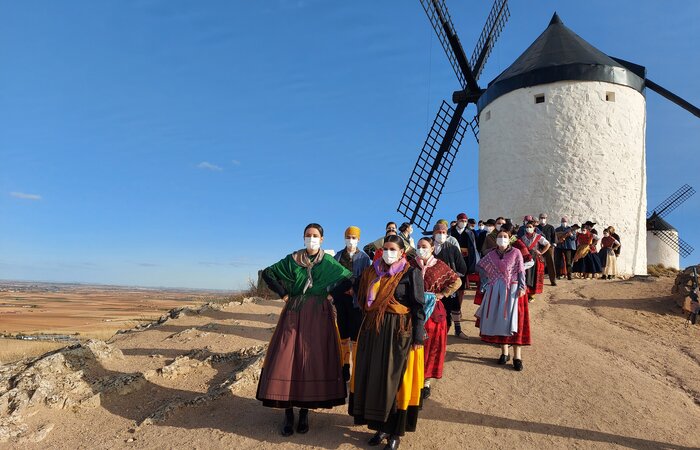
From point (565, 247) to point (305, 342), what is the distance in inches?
371

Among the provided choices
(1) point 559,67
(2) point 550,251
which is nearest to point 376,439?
(2) point 550,251

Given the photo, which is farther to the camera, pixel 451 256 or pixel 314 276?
pixel 451 256

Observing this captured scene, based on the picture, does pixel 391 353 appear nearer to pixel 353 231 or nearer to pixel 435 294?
pixel 435 294

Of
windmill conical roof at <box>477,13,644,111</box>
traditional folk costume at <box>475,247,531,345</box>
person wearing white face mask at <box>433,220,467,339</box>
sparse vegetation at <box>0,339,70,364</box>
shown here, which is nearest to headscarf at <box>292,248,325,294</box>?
person wearing white face mask at <box>433,220,467,339</box>

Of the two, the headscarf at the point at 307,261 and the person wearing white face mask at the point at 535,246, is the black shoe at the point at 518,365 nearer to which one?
the person wearing white face mask at the point at 535,246

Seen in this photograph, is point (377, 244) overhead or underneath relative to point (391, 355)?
overhead

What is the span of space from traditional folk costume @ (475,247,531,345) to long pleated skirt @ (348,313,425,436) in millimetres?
1868

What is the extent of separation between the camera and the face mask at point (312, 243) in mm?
3955

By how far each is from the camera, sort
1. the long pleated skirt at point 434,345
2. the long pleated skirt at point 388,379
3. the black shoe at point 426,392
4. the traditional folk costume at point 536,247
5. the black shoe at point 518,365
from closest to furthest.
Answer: the long pleated skirt at point 388,379 → the long pleated skirt at point 434,345 → the black shoe at point 426,392 → the black shoe at point 518,365 → the traditional folk costume at point 536,247

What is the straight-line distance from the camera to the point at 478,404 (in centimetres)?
425

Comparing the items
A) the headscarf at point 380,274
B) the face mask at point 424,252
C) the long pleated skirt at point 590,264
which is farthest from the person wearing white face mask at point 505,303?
the long pleated skirt at point 590,264

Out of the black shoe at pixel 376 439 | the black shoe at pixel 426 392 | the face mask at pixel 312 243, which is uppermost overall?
the face mask at pixel 312 243

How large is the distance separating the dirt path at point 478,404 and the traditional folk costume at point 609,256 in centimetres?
483

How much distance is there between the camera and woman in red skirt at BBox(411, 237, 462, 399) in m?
4.20
